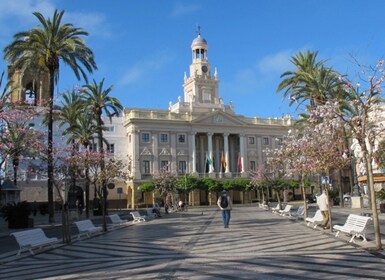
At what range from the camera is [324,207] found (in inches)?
730

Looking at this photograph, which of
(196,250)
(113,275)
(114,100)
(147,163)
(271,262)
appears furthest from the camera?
(147,163)

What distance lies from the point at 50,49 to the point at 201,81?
51241 mm

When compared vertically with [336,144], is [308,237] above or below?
below

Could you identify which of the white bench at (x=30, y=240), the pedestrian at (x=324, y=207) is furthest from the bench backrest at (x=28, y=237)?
the pedestrian at (x=324, y=207)

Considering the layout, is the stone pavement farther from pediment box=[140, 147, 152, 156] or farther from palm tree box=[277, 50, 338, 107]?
pediment box=[140, 147, 152, 156]

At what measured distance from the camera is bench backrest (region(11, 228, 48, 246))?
14359 mm

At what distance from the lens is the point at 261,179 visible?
160ft

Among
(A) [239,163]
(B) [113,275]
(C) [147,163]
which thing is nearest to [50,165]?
(B) [113,275]

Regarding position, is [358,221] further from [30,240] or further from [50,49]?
[50,49]

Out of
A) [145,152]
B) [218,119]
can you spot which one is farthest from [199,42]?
[145,152]

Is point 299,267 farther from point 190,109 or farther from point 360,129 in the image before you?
point 190,109

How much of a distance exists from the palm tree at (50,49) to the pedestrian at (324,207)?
17542 mm

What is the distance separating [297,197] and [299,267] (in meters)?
71.3

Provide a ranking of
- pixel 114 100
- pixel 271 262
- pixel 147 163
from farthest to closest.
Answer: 1. pixel 147 163
2. pixel 114 100
3. pixel 271 262
